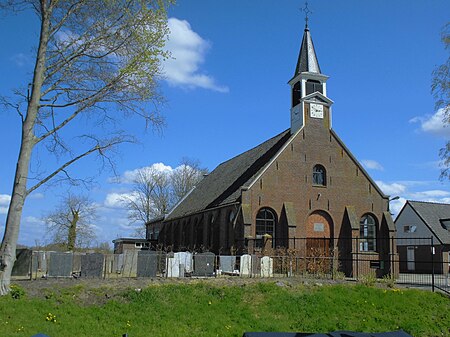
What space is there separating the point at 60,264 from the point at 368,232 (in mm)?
22200

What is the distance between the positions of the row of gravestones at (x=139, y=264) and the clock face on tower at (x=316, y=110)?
44.3 feet

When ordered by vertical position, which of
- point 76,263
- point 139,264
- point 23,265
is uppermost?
point 139,264

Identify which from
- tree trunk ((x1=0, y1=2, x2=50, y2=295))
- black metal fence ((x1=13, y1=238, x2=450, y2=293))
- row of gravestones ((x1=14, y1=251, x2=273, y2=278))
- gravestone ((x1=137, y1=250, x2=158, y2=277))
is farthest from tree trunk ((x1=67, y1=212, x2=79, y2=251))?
tree trunk ((x1=0, y1=2, x2=50, y2=295))

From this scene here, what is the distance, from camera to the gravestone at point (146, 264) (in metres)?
21.0

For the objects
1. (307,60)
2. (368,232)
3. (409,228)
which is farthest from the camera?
(409,228)

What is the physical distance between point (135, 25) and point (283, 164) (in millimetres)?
17093

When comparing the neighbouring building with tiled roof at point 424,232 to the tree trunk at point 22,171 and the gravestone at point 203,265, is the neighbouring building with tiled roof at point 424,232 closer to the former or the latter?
the gravestone at point 203,265

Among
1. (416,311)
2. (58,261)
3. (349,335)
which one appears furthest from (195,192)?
(349,335)

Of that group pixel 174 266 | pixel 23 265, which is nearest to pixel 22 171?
pixel 23 265

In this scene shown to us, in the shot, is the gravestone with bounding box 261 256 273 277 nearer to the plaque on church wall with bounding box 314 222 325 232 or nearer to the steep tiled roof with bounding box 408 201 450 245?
the plaque on church wall with bounding box 314 222 325 232

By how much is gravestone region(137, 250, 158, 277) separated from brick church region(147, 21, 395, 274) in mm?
9592

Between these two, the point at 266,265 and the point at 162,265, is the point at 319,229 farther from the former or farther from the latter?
the point at 162,265

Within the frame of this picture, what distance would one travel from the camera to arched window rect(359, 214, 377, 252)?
33656mm

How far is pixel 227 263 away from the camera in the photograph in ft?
81.3
